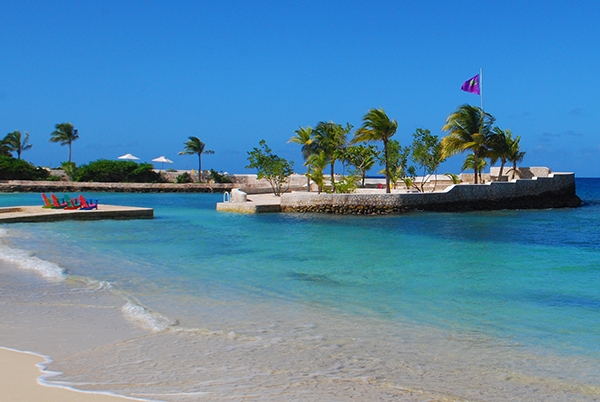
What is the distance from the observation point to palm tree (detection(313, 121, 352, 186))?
38812 millimetres

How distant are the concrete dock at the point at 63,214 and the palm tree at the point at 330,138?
62.3ft

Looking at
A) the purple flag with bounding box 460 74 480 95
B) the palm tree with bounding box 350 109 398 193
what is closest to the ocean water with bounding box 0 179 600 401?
the palm tree with bounding box 350 109 398 193

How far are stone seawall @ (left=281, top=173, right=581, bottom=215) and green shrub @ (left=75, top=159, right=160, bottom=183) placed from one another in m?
37.9

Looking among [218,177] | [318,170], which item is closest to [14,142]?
[218,177]

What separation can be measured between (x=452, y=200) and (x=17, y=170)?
50508 mm

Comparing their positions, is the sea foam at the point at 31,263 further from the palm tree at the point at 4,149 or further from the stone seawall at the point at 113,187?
the palm tree at the point at 4,149

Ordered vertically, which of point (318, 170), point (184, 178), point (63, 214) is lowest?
point (63, 214)

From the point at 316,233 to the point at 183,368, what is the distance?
13131 mm

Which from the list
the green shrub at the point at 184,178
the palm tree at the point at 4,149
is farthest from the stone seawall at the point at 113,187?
the palm tree at the point at 4,149

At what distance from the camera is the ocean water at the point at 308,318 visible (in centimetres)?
430

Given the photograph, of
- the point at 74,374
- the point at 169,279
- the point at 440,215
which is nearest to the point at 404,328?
the point at 74,374

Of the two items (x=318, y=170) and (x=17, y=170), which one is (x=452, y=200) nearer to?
(x=318, y=170)

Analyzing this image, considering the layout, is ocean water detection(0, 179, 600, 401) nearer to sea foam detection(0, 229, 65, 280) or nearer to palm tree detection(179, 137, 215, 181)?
sea foam detection(0, 229, 65, 280)

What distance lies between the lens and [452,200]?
27594mm
